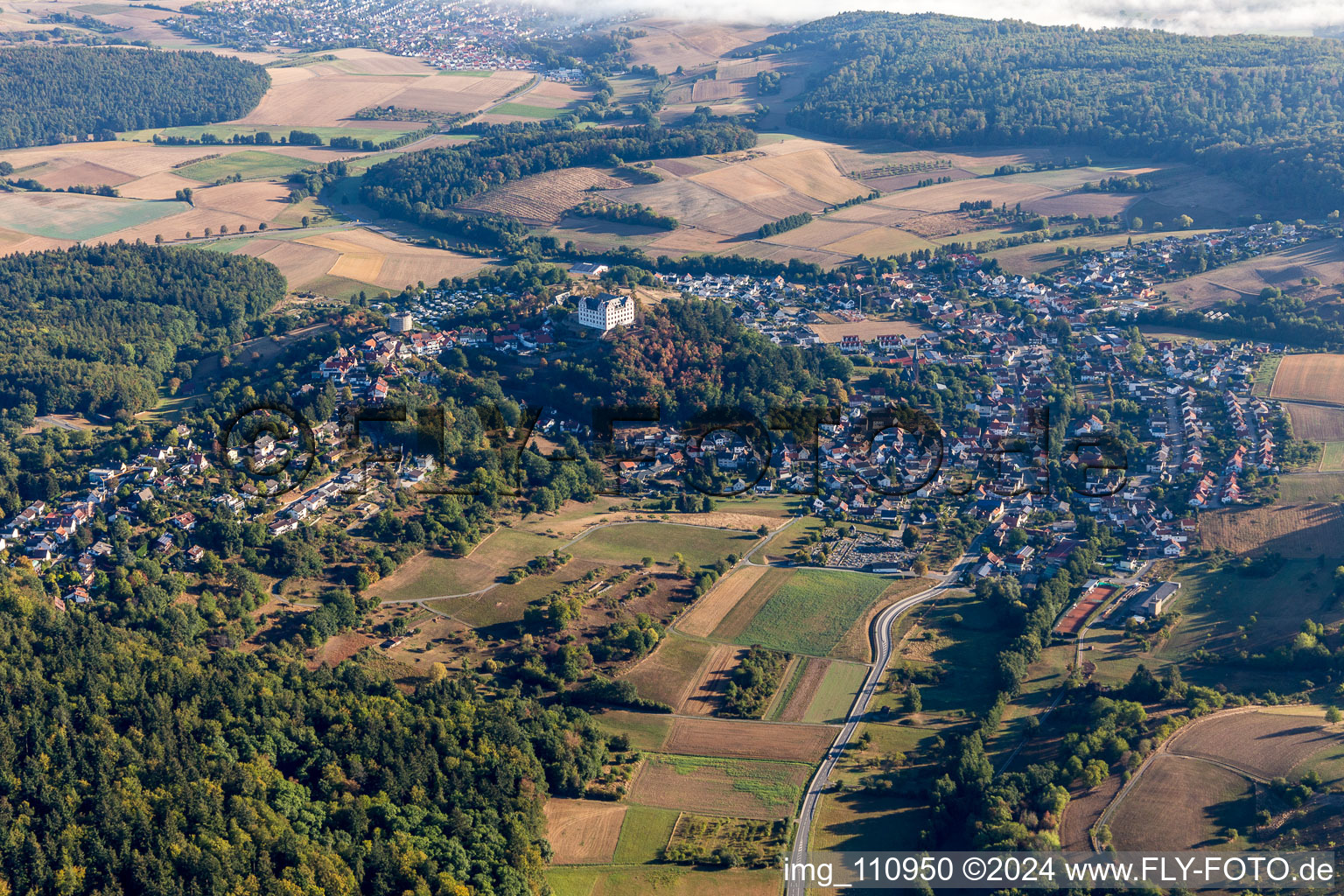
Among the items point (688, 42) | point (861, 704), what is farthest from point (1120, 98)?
point (861, 704)

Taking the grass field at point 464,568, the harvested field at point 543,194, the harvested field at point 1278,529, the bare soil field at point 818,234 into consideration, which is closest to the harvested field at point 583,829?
the grass field at point 464,568

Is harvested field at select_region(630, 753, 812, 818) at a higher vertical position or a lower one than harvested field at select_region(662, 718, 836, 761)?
lower

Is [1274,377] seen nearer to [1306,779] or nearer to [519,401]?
[1306,779]

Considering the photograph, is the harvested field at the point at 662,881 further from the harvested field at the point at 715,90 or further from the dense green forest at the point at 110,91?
the dense green forest at the point at 110,91

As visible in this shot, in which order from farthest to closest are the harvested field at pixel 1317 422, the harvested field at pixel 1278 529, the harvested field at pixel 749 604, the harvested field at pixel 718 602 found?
the harvested field at pixel 1317 422
the harvested field at pixel 1278 529
the harvested field at pixel 718 602
the harvested field at pixel 749 604

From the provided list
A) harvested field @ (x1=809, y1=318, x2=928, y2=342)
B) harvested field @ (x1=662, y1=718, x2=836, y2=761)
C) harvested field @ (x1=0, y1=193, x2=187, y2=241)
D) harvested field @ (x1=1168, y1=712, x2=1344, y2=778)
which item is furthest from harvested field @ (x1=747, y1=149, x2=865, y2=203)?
harvested field @ (x1=1168, y1=712, x2=1344, y2=778)

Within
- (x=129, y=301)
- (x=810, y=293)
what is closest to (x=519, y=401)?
(x=810, y=293)

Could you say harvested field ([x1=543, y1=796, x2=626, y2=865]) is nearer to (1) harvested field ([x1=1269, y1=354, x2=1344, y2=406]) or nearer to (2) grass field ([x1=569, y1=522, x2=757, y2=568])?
(2) grass field ([x1=569, y1=522, x2=757, y2=568])
